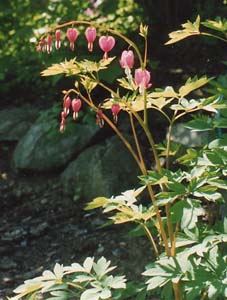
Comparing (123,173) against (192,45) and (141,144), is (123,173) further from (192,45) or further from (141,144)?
(192,45)

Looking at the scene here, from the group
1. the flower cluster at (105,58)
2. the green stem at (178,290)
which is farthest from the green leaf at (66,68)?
the green stem at (178,290)

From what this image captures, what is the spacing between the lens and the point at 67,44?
18.2ft

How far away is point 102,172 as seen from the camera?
456 centimetres

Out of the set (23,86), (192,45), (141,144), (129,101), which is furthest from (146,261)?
(23,86)

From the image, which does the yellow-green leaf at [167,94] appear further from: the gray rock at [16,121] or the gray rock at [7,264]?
the gray rock at [16,121]

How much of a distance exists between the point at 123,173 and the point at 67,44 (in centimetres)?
151

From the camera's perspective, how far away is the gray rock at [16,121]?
5.57 metres

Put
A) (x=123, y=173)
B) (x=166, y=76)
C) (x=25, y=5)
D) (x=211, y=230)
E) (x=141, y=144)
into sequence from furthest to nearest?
(x=25, y=5), (x=166, y=76), (x=141, y=144), (x=123, y=173), (x=211, y=230)

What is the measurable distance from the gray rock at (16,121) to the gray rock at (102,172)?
87cm

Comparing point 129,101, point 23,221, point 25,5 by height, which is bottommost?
point 23,221

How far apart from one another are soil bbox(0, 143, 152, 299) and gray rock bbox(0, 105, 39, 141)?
52cm

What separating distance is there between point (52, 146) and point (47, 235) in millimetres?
960

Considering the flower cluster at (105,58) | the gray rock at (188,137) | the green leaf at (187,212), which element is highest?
the flower cluster at (105,58)

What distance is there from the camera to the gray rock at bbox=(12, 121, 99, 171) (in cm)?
506
